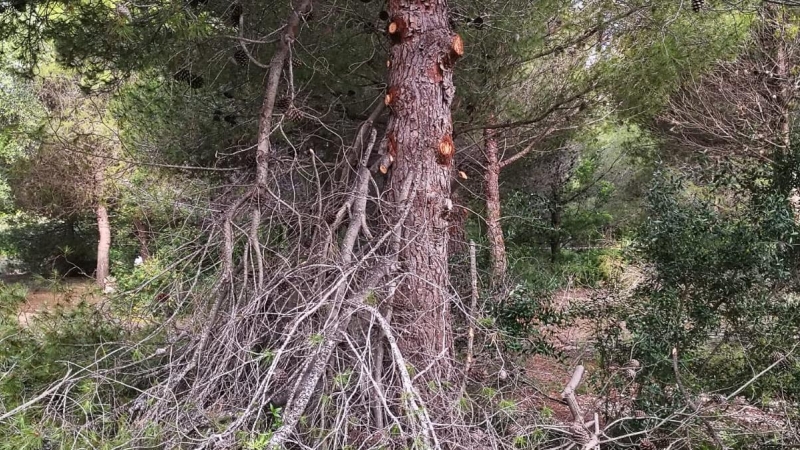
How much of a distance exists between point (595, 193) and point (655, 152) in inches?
49.7

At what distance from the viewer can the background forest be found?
104 inches

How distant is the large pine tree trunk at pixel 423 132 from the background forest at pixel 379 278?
13mm

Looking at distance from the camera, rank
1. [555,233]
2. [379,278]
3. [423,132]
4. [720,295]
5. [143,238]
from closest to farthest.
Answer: [379,278]
[423,132]
[720,295]
[143,238]
[555,233]

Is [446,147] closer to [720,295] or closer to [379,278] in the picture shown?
[379,278]

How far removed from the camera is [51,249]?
1237 centimetres

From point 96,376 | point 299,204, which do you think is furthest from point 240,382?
point 299,204

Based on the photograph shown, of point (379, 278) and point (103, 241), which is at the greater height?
point (379, 278)

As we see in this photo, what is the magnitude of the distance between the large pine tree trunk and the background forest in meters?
0.01

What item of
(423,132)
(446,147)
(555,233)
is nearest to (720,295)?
(446,147)

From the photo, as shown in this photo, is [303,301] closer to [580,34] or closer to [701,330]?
[701,330]

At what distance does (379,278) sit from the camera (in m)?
3.01

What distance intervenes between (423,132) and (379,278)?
95cm

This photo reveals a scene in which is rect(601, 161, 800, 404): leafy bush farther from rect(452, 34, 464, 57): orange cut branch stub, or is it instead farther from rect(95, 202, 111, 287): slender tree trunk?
rect(95, 202, 111, 287): slender tree trunk

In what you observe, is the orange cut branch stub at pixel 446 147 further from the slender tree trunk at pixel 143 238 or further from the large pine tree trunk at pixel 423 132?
the slender tree trunk at pixel 143 238
